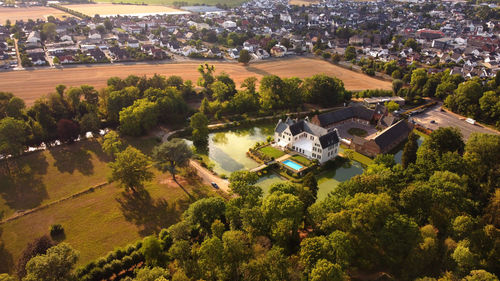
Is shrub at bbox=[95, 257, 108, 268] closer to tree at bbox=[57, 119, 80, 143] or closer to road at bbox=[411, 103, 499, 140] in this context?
tree at bbox=[57, 119, 80, 143]

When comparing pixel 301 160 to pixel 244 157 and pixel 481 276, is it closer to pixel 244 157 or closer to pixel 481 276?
pixel 244 157

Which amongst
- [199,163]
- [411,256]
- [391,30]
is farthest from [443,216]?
[391,30]

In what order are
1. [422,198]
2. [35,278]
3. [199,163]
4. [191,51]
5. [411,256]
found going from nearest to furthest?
[35,278] < [411,256] < [422,198] < [199,163] < [191,51]

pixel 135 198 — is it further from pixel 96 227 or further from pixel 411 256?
pixel 411 256

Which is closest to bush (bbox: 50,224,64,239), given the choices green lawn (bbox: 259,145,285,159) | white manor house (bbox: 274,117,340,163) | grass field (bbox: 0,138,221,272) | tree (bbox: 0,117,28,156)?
grass field (bbox: 0,138,221,272)

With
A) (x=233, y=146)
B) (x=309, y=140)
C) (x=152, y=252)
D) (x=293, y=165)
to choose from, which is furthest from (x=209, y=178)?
(x=309, y=140)

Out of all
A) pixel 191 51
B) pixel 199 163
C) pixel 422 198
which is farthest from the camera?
pixel 191 51
